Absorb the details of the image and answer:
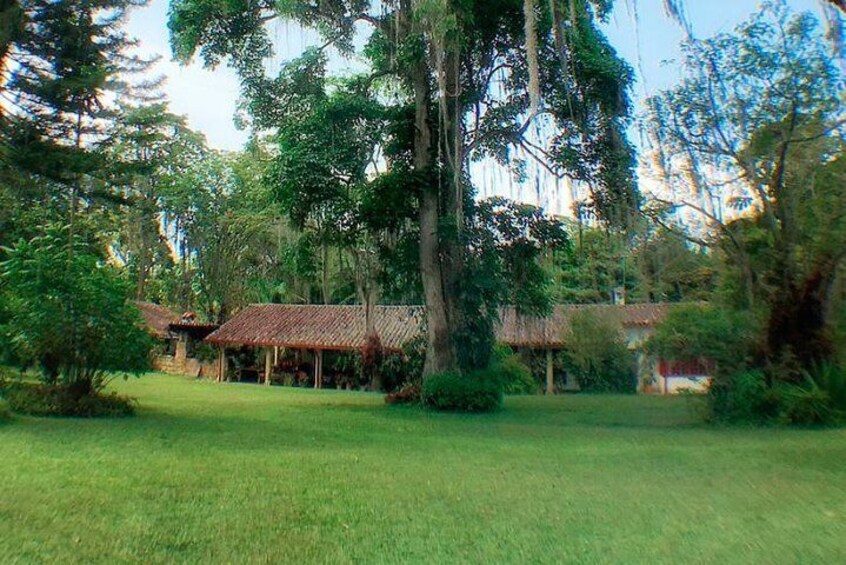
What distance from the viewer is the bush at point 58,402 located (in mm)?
11312

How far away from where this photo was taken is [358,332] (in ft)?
87.9

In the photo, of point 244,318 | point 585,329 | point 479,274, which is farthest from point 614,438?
point 244,318

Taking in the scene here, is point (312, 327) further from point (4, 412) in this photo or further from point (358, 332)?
point (4, 412)

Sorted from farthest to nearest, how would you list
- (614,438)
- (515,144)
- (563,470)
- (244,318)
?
(244,318), (515,144), (614,438), (563,470)

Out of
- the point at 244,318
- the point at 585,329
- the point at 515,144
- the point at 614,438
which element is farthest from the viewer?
the point at 244,318

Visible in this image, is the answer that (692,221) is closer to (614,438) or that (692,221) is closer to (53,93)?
(614,438)

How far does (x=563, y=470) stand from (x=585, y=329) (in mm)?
18144

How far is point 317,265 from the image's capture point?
60.8 ft

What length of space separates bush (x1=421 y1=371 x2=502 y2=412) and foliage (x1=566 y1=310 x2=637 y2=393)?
10316 mm

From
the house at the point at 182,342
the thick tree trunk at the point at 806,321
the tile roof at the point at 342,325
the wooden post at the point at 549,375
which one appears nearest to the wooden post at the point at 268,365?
the tile roof at the point at 342,325

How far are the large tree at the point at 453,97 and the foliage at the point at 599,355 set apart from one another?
9837 mm

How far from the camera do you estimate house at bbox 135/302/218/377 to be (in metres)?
31.9

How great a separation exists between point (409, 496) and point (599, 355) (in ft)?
67.4

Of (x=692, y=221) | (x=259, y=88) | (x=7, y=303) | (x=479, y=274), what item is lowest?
(x=7, y=303)
